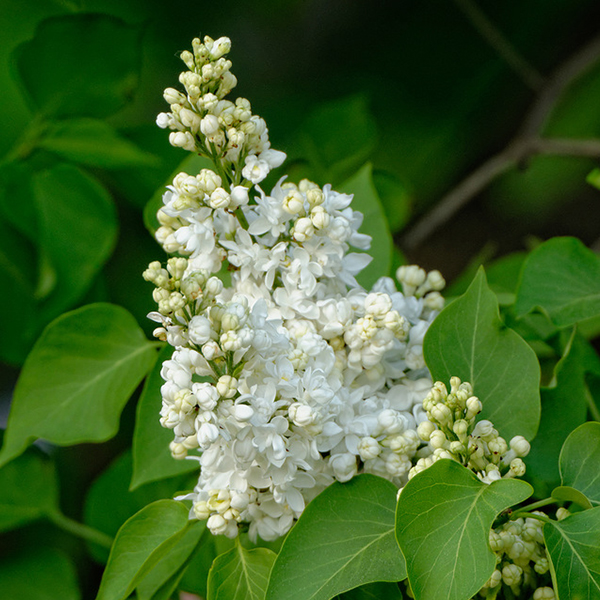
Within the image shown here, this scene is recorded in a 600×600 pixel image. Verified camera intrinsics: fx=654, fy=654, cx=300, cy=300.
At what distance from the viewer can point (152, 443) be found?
75 centimetres

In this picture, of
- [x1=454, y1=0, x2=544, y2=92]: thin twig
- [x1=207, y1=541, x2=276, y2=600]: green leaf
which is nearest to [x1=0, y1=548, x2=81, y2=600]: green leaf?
[x1=207, y1=541, x2=276, y2=600]: green leaf

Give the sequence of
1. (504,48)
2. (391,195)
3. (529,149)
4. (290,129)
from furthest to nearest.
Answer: (290,129) → (504,48) → (529,149) → (391,195)

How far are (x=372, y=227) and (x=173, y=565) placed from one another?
488mm

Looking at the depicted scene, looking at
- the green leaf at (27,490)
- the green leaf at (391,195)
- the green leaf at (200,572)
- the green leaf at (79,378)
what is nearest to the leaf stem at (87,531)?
the green leaf at (27,490)

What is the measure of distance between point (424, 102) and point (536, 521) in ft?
5.23

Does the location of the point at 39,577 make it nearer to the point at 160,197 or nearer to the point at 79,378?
the point at 79,378

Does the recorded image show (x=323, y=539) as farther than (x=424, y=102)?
No

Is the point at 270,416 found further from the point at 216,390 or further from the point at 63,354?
the point at 63,354

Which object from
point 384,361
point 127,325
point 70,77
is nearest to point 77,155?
point 70,77

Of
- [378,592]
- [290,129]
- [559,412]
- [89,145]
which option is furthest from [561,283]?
[290,129]

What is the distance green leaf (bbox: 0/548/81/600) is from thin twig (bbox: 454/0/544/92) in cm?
139

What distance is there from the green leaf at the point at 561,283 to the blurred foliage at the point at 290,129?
0.05m

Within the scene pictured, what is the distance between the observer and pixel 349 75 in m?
1.94

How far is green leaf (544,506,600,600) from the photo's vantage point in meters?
0.53
